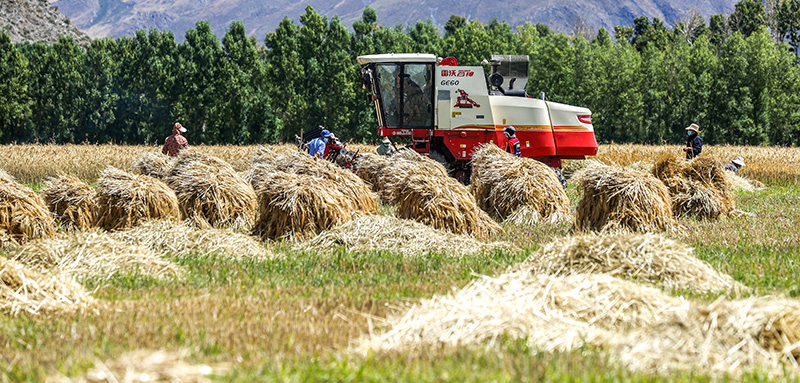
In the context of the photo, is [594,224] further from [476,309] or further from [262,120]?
[262,120]

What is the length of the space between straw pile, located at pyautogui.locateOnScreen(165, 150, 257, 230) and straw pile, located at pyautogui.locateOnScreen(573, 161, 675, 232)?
17.4 feet

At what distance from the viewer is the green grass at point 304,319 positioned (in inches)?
184

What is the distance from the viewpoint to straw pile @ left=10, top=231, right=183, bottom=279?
27.6 feet

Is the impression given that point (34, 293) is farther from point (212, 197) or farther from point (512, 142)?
point (512, 142)

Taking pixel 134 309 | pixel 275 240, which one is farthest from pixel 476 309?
pixel 275 240

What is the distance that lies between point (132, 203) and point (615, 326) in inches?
305

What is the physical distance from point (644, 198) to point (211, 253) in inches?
251

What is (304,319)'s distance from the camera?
21.2ft

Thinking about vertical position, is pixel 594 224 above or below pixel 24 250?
below

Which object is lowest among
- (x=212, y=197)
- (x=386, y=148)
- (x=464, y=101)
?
(x=386, y=148)

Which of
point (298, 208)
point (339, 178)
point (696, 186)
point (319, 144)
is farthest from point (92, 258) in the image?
point (696, 186)

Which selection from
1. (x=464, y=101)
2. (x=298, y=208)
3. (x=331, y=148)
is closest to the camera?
(x=298, y=208)

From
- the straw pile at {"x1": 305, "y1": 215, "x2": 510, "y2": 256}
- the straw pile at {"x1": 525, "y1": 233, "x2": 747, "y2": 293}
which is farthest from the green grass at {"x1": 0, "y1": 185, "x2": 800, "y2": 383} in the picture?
the straw pile at {"x1": 525, "y1": 233, "x2": 747, "y2": 293}

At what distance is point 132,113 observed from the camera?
53.7m
